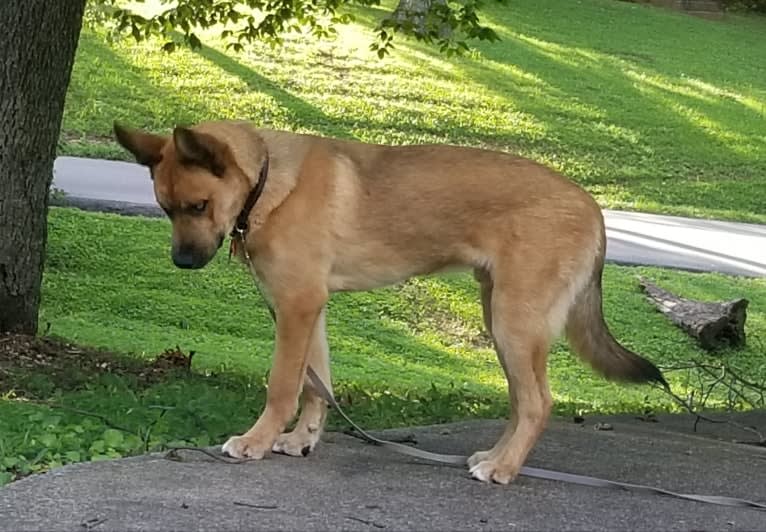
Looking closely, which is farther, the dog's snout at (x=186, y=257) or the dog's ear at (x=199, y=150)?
the dog's snout at (x=186, y=257)

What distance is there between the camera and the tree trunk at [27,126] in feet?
26.4

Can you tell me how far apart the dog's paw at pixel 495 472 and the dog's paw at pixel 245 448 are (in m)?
0.90

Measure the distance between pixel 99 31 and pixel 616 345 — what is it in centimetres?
2332

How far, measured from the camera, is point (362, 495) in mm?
4656

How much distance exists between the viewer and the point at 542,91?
28.6 meters

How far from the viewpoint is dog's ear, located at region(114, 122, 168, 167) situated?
509 centimetres

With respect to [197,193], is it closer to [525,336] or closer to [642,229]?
[525,336]

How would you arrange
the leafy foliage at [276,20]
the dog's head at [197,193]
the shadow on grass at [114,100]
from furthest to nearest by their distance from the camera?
1. the shadow on grass at [114,100]
2. the leafy foliage at [276,20]
3. the dog's head at [197,193]

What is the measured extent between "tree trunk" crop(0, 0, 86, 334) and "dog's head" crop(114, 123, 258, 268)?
345 cm

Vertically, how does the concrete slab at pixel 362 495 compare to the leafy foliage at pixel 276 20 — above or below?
below

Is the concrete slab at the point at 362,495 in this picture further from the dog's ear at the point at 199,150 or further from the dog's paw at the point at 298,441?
the dog's ear at the point at 199,150

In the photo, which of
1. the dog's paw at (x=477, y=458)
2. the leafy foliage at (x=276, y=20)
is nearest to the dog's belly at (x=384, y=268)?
the dog's paw at (x=477, y=458)

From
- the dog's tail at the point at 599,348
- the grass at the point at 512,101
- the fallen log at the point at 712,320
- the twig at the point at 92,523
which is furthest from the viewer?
the grass at the point at 512,101

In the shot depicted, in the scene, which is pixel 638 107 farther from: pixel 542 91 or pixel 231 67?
pixel 231 67
